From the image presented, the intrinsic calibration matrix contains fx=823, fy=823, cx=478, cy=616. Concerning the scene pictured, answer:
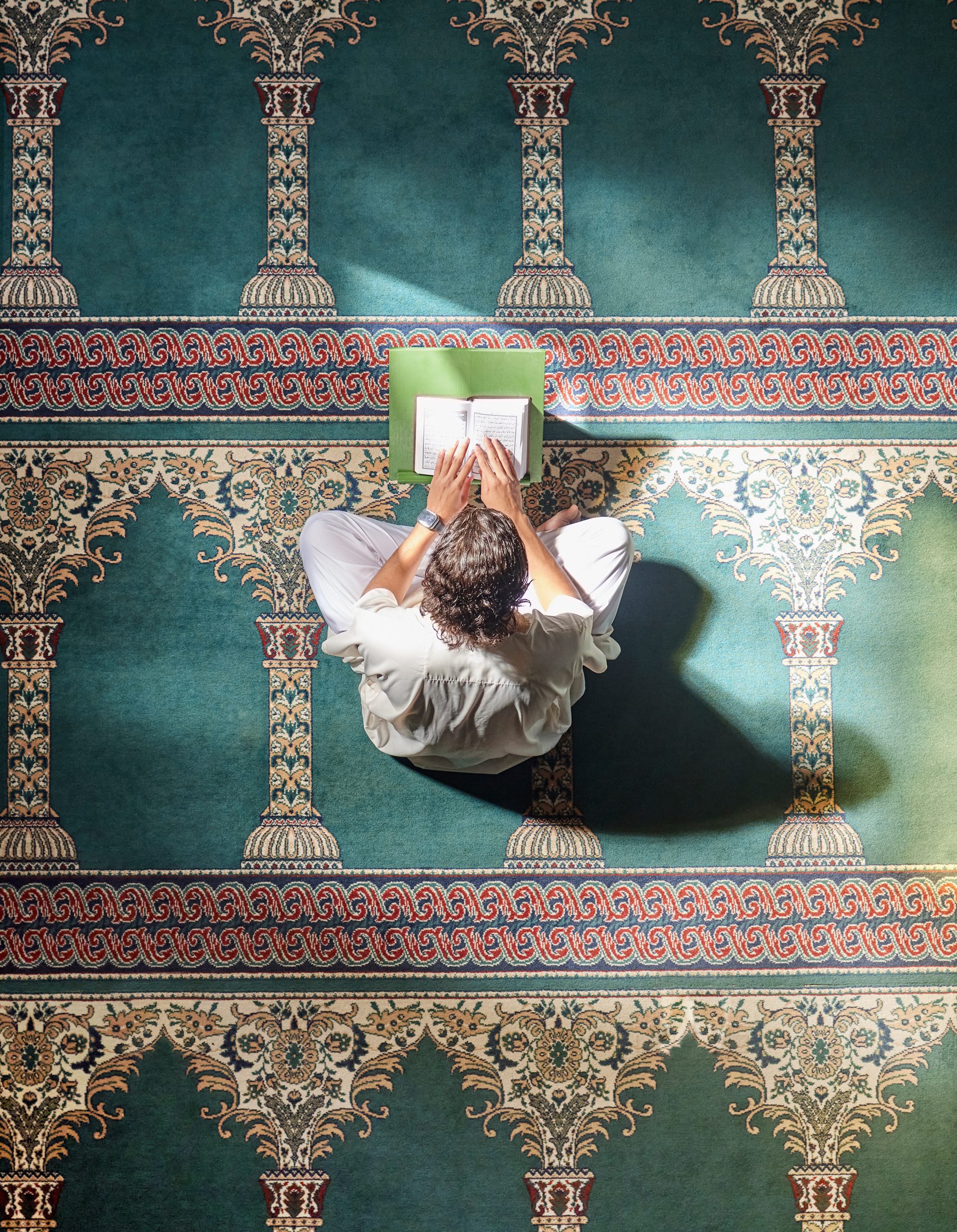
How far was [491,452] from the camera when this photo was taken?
2066mm

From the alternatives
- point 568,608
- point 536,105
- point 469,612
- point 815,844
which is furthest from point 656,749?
point 536,105

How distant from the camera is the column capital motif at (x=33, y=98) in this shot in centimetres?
229

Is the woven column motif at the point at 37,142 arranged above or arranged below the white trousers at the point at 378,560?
above

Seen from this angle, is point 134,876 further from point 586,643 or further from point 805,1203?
point 805,1203

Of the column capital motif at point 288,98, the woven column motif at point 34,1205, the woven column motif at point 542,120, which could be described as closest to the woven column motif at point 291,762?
the woven column motif at point 34,1205

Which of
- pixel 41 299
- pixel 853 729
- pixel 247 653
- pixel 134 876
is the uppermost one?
pixel 41 299

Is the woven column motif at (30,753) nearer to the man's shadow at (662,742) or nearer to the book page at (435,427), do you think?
the book page at (435,427)

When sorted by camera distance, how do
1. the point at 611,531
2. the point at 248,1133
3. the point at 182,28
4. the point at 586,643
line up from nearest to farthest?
the point at 586,643 → the point at 611,531 → the point at 248,1133 → the point at 182,28

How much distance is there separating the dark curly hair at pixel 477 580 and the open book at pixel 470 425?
1.88 feet

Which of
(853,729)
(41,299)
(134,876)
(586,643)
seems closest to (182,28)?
(41,299)

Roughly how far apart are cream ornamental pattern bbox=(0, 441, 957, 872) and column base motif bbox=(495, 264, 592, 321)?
1.21 ft

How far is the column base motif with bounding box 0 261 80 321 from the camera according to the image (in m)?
2.28

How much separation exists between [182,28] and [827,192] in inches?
73.0

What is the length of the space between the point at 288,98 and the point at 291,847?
2059mm
